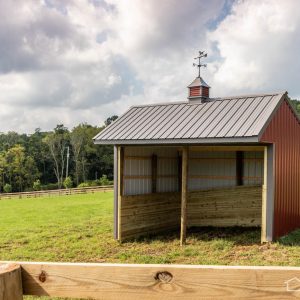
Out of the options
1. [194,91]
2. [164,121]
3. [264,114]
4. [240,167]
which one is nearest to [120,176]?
[164,121]

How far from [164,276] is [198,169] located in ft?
42.7

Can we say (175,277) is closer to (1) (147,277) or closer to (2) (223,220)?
(1) (147,277)

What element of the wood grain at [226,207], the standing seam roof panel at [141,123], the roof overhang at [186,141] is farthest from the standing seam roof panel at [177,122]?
the wood grain at [226,207]

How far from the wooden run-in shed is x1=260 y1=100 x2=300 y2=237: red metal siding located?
0.03 meters

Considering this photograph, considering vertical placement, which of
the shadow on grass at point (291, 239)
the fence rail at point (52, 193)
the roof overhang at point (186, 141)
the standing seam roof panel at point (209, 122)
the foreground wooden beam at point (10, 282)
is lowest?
the fence rail at point (52, 193)

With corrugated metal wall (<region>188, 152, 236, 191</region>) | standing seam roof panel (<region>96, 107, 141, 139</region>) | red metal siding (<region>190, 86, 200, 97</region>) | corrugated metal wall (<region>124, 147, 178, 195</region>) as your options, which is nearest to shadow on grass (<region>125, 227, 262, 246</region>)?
corrugated metal wall (<region>124, 147, 178, 195</region>)

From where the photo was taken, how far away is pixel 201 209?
46.5ft

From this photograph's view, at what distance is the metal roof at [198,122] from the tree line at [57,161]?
50.9m

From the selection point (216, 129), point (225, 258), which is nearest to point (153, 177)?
point (216, 129)

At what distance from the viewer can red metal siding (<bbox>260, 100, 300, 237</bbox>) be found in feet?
36.6

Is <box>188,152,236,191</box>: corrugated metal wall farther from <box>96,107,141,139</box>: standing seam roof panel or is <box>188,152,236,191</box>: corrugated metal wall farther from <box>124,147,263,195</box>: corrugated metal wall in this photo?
<box>96,107,141,139</box>: standing seam roof panel

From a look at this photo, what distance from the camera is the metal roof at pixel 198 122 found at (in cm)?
1031

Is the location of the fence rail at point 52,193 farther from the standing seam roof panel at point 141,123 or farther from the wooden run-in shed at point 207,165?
the standing seam roof panel at point 141,123

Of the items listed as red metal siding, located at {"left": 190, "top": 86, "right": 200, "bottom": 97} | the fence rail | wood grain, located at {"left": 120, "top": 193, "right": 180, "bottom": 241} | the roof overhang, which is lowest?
the fence rail
